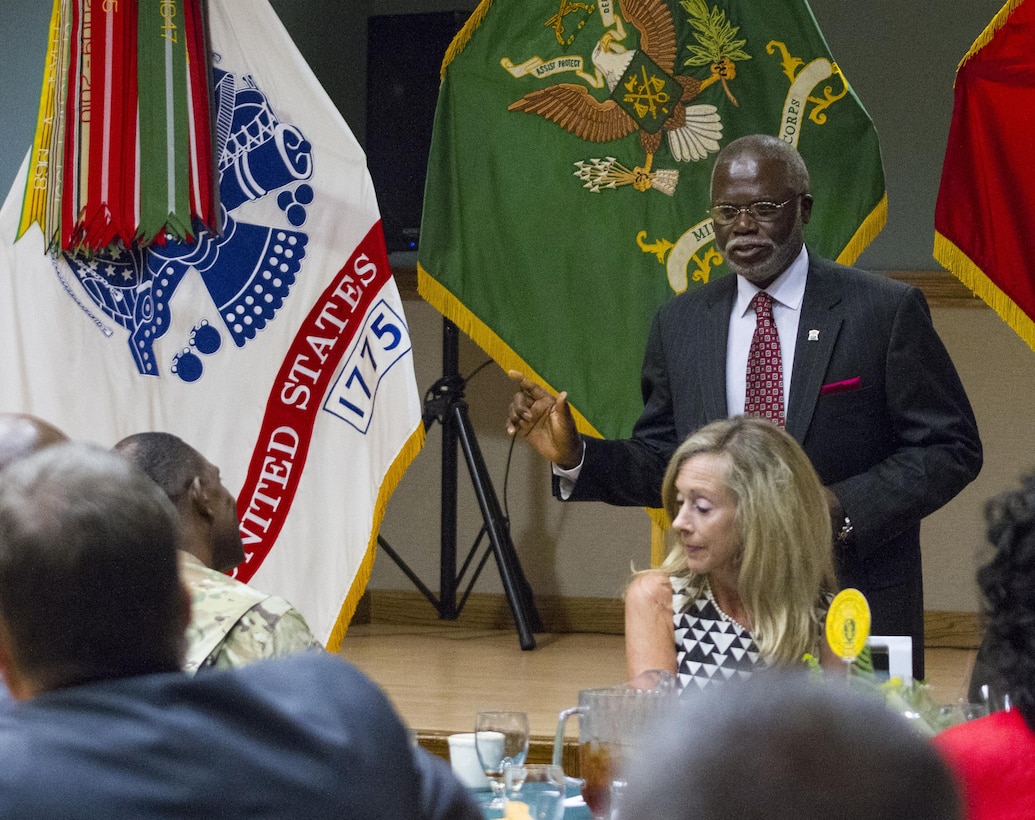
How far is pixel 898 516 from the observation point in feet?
8.12

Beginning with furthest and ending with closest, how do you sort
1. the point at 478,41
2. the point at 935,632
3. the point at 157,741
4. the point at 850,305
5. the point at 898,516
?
the point at 935,632 < the point at 478,41 < the point at 850,305 < the point at 898,516 < the point at 157,741

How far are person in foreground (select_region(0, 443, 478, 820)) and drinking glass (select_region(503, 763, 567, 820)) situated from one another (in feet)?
2.22

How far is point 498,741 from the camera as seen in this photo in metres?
1.79

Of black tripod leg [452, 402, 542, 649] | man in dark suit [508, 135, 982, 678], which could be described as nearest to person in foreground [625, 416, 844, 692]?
man in dark suit [508, 135, 982, 678]

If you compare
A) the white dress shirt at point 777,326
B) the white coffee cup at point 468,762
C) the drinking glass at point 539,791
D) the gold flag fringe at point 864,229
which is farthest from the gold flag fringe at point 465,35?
the drinking glass at point 539,791

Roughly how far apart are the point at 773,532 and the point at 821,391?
0.48 metres

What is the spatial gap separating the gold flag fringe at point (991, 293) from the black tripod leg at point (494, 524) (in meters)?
1.77

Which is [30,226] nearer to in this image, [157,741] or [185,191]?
[185,191]

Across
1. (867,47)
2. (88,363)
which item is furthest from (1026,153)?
(88,363)

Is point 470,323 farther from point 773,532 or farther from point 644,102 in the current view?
point 773,532

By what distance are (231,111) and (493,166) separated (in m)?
0.73

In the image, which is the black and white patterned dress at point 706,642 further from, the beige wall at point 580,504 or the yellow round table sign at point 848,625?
the beige wall at point 580,504

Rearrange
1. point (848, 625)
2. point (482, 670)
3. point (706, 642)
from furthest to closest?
point (482, 670) → point (706, 642) → point (848, 625)

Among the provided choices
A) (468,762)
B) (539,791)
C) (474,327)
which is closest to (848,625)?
(539,791)
